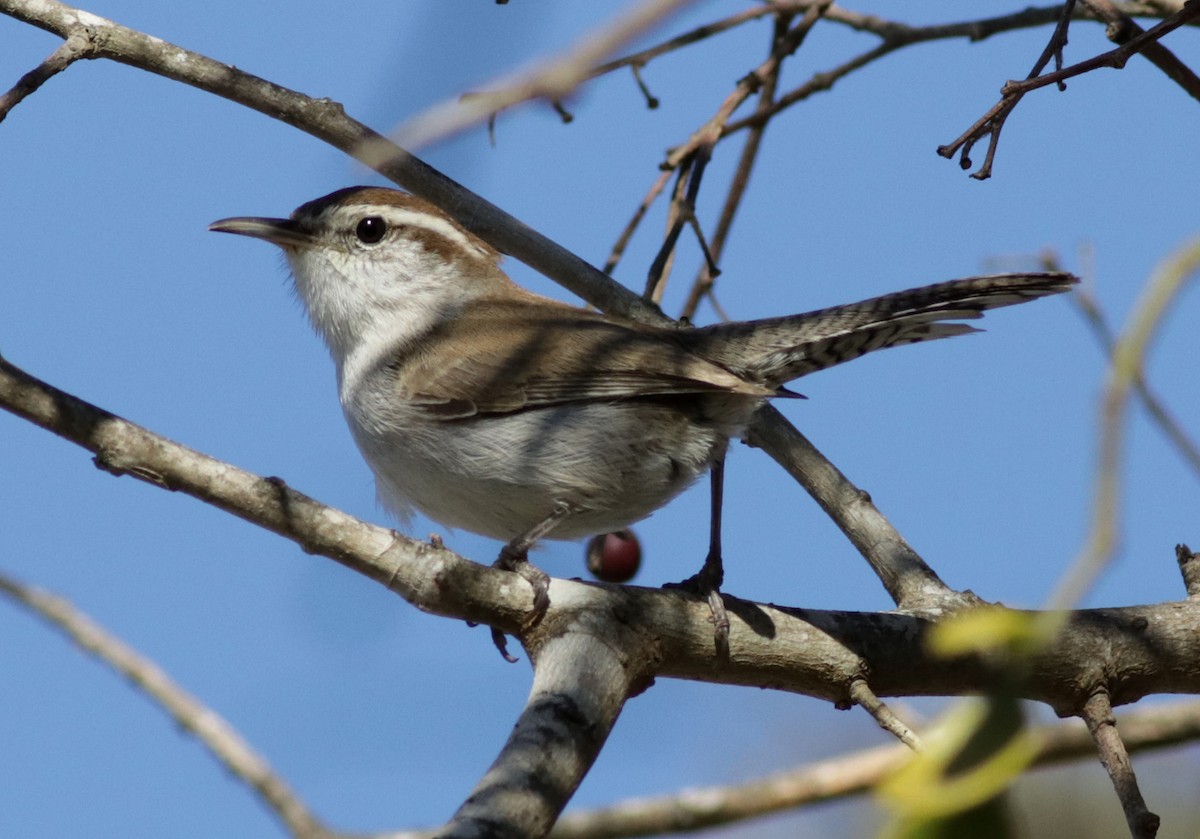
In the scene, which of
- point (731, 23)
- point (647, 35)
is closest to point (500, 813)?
point (647, 35)

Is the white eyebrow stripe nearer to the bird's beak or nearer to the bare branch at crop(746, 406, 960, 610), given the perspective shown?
the bird's beak

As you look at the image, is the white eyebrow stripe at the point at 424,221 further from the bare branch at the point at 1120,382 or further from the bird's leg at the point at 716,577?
the bare branch at the point at 1120,382

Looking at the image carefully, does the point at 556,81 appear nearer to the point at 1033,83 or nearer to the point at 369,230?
the point at 1033,83

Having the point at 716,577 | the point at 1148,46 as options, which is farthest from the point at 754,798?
the point at 1148,46

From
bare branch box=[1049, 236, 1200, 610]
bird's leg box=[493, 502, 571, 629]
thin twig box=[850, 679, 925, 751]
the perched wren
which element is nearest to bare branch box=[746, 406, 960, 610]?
the perched wren

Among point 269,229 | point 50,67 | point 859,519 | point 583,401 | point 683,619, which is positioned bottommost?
point 683,619

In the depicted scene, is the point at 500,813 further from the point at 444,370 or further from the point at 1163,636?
the point at 444,370

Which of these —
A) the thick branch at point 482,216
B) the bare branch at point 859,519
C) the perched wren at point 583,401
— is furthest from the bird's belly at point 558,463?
the thick branch at point 482,216
